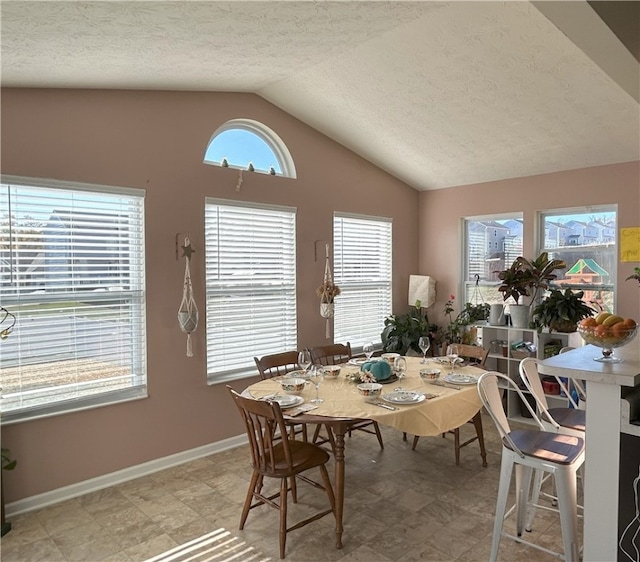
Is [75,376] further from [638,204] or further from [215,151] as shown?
[638,204]

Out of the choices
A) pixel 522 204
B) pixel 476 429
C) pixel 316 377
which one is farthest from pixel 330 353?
pixel 522 204

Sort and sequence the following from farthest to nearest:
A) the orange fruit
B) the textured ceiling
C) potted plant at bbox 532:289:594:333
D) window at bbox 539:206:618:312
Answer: window at bbox 539:206:618:312, potted plant at bbox 532:289:594:333, the textured ceiling, the orange fruit

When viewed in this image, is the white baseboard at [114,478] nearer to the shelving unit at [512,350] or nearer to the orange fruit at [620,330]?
the shelving unit at [512,350]

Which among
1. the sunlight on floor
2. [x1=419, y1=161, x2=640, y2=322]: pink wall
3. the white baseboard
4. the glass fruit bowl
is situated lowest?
the sunlight on floor

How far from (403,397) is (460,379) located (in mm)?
602

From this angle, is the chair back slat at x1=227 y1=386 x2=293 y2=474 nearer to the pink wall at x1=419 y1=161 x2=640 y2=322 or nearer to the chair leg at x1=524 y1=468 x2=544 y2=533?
the chair leg at x1=524 y1=468 x2=544 y2=533

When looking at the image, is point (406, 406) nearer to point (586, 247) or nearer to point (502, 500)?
point (502, 500)

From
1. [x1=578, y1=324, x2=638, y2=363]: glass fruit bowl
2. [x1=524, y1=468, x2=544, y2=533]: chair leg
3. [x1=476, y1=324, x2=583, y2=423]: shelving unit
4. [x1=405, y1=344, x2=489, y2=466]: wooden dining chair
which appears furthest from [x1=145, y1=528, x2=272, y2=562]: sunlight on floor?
[x1=476, y1=324, x2=583, y2=423]: shelving unit

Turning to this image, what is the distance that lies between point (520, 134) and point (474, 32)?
1.39 meters

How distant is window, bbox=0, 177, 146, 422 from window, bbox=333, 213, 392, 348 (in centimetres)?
210

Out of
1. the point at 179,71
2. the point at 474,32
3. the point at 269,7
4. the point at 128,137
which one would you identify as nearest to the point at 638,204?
the point at 474,32

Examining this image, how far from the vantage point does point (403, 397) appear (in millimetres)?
2770

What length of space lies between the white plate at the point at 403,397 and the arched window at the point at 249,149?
2.37m

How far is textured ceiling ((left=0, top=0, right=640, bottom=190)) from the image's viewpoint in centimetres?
227
